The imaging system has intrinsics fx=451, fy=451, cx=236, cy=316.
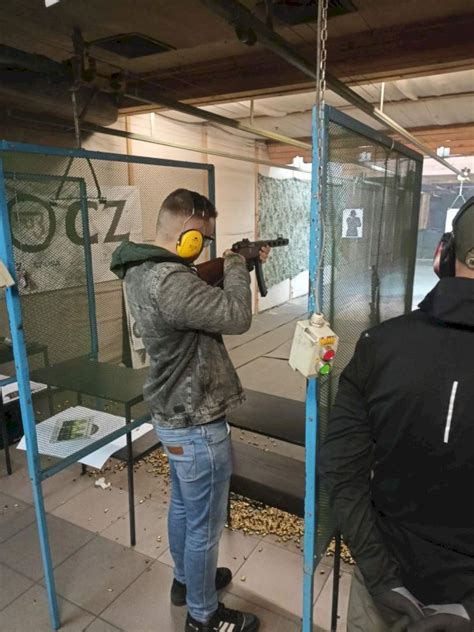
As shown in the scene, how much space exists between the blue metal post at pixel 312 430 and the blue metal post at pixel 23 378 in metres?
0.93

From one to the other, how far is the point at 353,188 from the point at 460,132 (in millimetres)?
4481

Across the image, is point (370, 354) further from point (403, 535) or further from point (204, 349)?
point (204, 349)

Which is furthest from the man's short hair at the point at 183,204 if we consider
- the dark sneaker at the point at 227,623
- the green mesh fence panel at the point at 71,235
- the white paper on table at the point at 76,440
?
the dark sneaker at the point at 227,623

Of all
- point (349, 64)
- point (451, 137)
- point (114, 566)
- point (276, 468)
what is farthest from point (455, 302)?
point (451, 137)

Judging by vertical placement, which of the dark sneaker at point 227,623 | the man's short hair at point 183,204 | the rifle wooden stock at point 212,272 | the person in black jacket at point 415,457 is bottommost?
the dark sneaker at point 227,623

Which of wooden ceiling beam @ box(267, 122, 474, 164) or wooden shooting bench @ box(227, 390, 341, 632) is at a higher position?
wooden ceiling beam @ box(267, 122, 474, 164)

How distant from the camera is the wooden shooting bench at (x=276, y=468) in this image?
1594 millimetres

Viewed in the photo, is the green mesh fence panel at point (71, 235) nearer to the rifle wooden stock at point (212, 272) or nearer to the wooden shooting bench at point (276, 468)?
the rifle wooden stock at point (212, 272)

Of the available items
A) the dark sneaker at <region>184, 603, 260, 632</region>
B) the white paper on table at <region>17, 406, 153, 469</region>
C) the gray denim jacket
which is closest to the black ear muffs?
the gray denim jacket

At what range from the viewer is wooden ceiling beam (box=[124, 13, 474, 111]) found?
2.16m

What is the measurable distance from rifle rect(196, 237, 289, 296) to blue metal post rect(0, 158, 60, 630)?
0.60 m

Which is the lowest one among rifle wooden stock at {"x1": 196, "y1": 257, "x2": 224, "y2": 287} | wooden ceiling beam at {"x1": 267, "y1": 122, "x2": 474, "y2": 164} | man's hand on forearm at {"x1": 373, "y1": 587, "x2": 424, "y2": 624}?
man's hand on forearm at {"x1": 373, "y1": 587, "x2": 424, "y2": 624}

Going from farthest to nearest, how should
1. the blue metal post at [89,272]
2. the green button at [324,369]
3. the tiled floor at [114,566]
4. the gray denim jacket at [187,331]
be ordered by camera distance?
the blue metal post at [89,272], the tiled floor at [114,566], the gray denim jacket at [187,331], the green button at [324,369]

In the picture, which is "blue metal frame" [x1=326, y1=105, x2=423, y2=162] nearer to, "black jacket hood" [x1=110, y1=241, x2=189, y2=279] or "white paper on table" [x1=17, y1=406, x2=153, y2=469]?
"black jacket hood" [x1=110, y1=241, x2=189, y2=279]
